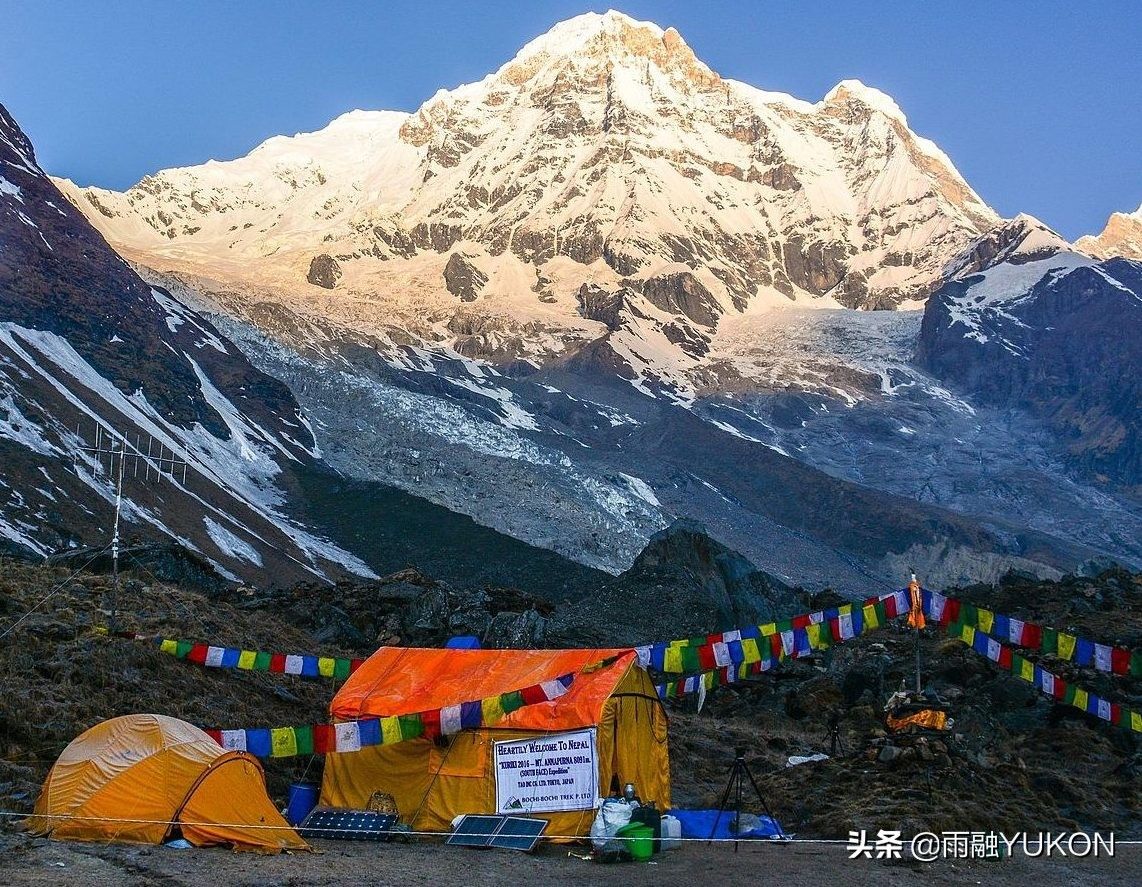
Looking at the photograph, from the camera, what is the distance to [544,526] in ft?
352

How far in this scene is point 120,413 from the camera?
8444 cm

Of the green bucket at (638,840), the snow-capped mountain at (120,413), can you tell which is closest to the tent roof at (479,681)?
the green bucket at (638,840)

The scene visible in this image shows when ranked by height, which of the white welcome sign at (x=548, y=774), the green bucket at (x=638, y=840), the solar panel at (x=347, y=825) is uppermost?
the white welcome sign at (x=548, y=774)

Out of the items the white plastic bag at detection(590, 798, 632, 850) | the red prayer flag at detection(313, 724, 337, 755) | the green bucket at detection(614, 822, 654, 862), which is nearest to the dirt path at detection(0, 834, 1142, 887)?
the green bucket at detection(614, 822, 654, 862)

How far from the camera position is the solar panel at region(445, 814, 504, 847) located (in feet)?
56.5

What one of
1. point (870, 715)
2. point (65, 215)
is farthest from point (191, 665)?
point (65, 215)

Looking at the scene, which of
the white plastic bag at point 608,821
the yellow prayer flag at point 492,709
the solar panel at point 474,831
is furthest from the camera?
the yellow prayer flag at point 492,709

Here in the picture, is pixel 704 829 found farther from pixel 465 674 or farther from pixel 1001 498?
pixel 1001 498

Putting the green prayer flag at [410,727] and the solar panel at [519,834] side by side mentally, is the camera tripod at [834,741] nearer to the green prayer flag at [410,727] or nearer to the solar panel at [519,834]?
the solar panel at [519,834]

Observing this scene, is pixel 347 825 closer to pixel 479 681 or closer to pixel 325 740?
pixel 325 740

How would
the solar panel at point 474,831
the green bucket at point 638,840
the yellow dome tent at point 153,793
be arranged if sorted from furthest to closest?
the solar panel at point 474,831, the green bucket at point 638,840, the yellow dome tent at point 153,793

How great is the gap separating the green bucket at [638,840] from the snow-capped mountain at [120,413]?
35.2 m

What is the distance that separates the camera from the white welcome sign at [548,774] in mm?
17797

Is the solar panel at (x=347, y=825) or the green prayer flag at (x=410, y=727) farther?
the green prayer flag at (x=410, y=727)
